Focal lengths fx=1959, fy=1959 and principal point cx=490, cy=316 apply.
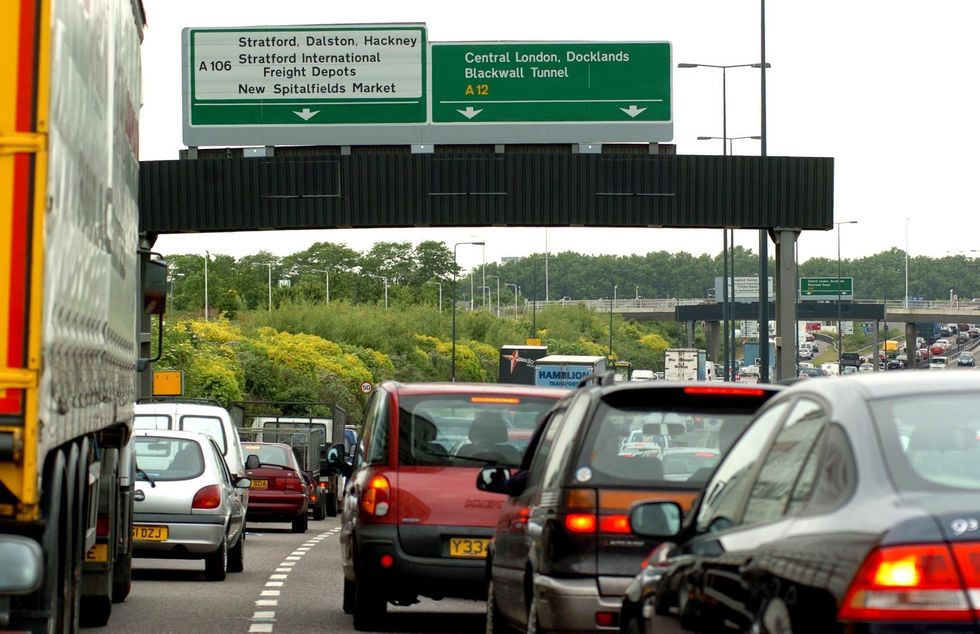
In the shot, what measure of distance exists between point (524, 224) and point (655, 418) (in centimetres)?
2498

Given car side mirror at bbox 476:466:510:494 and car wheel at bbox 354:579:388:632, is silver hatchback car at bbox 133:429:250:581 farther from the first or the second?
car side mirror at bbox 476:466:510:494

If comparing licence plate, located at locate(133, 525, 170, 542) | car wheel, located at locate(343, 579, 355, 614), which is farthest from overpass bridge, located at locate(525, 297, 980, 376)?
car wheel, located at locate(343, 579, 355, 614)

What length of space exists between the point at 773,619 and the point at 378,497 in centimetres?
830

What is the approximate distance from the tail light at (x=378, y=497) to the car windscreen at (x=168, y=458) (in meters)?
5.89

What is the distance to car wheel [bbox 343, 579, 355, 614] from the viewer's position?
14.7m

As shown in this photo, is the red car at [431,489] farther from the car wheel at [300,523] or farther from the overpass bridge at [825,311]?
the overpass bridge at [825,311]

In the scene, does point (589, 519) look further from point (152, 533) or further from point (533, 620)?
point (152, 533)

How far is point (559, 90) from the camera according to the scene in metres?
34.8

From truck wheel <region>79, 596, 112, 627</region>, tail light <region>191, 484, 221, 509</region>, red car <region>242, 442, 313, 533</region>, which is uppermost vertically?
tail light <region>191, 484, 221, 509</region>

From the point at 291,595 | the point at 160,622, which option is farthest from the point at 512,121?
the point at 160,622

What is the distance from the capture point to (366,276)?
158 m

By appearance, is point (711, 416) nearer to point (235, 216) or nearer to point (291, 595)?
point (291, 595)

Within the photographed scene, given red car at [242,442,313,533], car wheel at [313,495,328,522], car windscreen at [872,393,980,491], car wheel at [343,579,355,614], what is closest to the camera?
car windscreen at [872,393,980,491]

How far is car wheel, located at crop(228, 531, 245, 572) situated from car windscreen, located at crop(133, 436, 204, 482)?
139 centimetres
